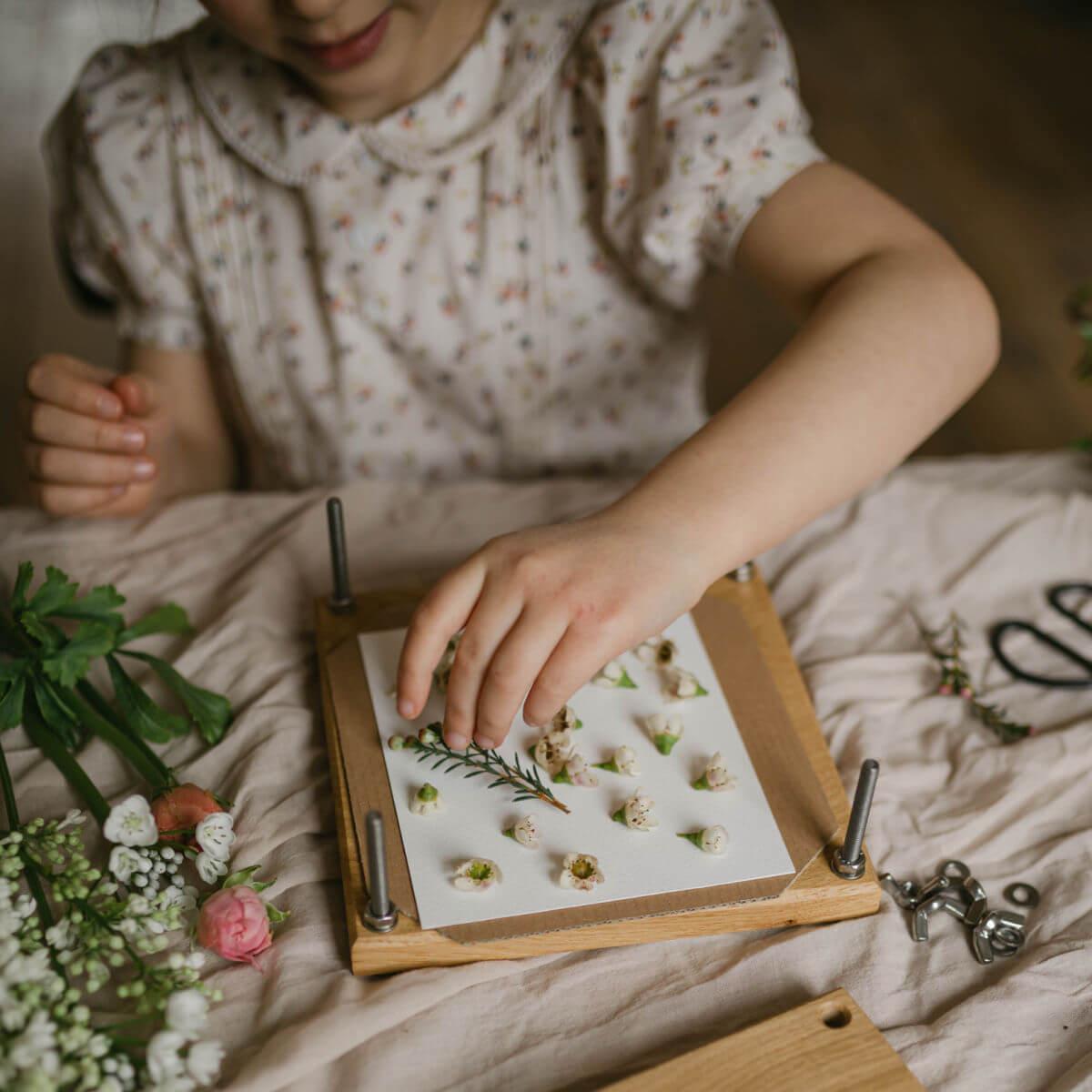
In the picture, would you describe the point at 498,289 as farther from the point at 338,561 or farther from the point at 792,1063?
the point at 792,1063

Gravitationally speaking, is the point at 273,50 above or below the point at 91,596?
above

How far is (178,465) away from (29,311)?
3.56 ft

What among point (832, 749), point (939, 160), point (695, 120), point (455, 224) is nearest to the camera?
point (832, 749)

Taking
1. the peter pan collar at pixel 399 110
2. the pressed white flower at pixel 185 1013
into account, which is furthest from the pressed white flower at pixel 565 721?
the peter pan collar at pixel 399 110

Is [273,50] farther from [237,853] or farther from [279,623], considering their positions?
[237,853]

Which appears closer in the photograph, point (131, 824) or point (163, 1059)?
point (163, 1059)

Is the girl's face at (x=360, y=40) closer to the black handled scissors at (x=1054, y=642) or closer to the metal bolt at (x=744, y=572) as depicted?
the metal bolt at (x=744, y=572)

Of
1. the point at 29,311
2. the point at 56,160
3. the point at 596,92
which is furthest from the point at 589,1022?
the point at 29,311

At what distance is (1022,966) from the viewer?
55 centimetres

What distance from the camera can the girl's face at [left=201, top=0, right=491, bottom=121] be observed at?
719 millimetres

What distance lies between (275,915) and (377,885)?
0.07 m

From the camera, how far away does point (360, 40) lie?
2.48ft

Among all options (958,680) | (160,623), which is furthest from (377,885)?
(958,680)

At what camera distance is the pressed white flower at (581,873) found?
1.78 ft
